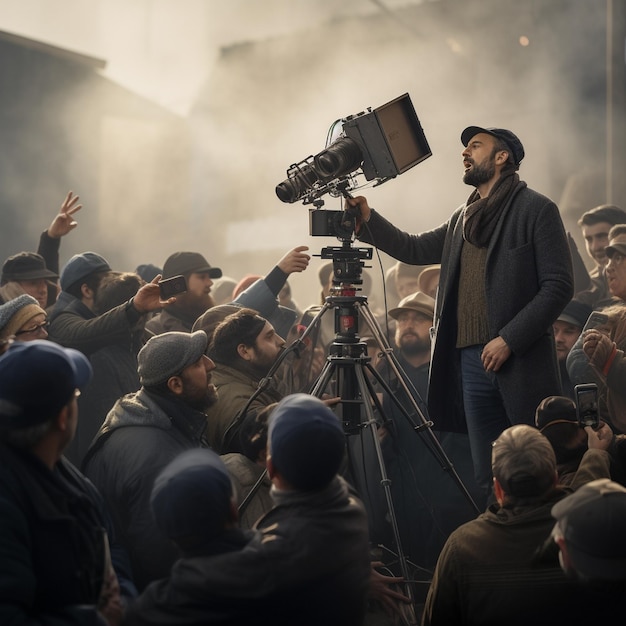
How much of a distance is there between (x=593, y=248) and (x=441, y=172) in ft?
14.4

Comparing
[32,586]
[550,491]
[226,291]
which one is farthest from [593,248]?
[32,586]

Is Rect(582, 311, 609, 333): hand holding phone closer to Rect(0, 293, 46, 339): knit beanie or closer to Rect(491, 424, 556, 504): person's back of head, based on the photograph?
Rect(491, 424, 556, 504): person's back of head

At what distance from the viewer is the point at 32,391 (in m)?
1.99

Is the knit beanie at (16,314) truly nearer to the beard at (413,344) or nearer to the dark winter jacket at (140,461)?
the dark winter jacket at (140,461)

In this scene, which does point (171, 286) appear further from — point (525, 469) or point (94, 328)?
point (525, 469)

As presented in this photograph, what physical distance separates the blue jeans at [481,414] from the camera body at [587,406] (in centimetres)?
48

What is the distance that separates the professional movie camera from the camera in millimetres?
3623

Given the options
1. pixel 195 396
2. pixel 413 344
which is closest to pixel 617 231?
pixel 413 344

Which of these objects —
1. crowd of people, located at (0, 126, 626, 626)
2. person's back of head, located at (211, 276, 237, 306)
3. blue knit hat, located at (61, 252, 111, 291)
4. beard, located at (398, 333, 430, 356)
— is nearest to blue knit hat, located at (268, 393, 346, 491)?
crowd of people, located at (0, 126, 626, 626)

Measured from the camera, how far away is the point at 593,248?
5836mm

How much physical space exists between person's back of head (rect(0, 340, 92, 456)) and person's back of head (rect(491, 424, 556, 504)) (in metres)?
1.10

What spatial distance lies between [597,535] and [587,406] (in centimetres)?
94

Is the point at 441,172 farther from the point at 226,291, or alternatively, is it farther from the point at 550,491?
the point at 550,491

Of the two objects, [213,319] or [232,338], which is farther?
[213,319]
